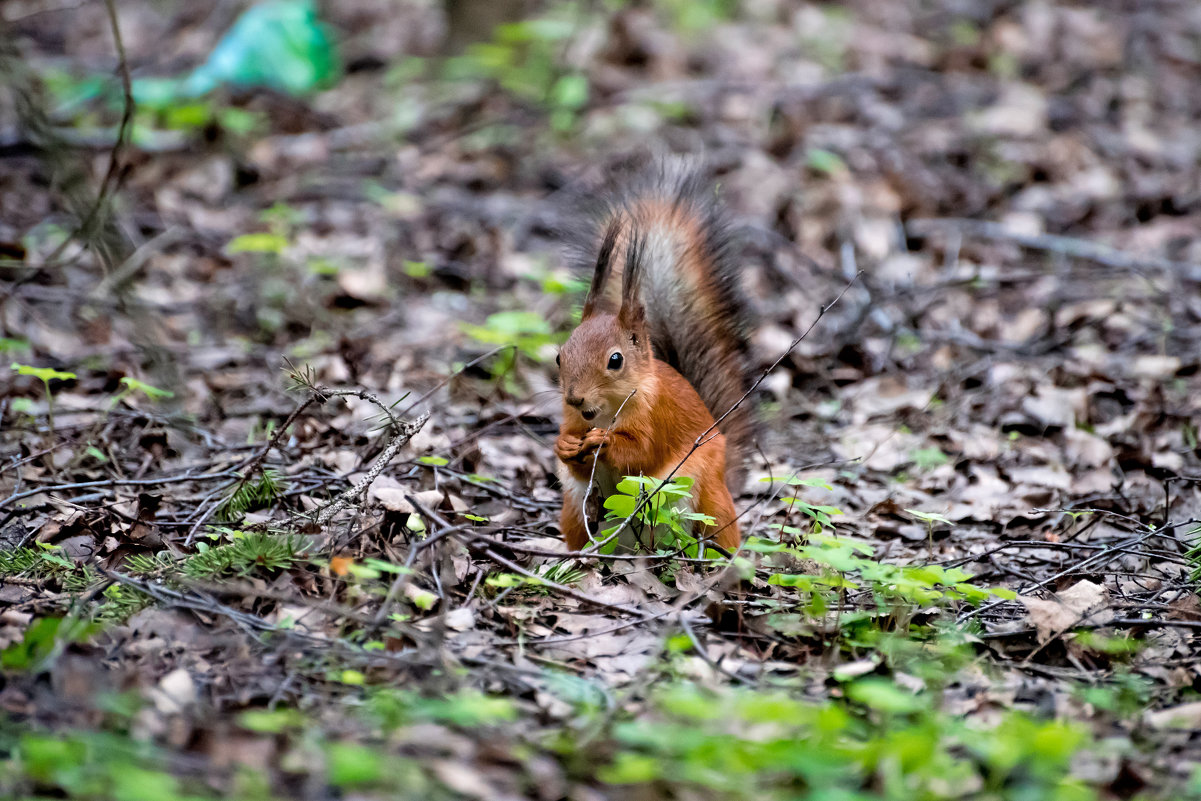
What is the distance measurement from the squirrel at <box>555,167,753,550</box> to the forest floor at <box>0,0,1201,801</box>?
196 millimetres

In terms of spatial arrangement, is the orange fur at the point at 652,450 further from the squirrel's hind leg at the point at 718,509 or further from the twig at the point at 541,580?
the twig at the point at 541,580

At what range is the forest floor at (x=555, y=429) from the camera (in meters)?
1.95

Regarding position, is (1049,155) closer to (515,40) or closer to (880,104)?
(880,104)

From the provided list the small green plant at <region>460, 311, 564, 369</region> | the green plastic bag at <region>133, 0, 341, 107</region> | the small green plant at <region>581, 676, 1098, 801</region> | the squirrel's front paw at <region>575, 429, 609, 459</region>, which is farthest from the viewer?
the green plastic bag at <region>133, 0, 341, 107</region>

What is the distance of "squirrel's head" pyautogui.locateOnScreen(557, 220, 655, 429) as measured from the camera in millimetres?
2963

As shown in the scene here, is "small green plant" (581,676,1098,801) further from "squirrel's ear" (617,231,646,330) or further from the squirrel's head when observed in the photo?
"squirrel's ear" (617,231,646,330)

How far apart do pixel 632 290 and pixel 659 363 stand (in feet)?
0.96

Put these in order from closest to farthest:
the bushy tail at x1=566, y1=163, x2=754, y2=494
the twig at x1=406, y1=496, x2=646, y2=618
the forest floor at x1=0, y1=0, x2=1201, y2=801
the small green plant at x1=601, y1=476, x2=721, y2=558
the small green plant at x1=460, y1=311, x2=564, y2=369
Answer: the forest floor at x1=0, y1=0, x2=1201, y2=801
the twig at x1=406, y1=496, x2=646, y2=618
the small green plant at x1=601, y1=476, x2=721, y2=558
the bushy tail at x1=566, y1=163, x2=754, y2=494
the small green plant at x1=460, y1=311, x2=564, y2=369

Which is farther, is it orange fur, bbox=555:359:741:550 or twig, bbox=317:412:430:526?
orange fur, bbox=555:359:741:550

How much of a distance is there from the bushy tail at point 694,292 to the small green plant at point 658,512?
21.4 inches

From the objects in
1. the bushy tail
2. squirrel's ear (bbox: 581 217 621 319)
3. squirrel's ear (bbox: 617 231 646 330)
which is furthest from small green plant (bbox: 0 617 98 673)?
the bushy tail

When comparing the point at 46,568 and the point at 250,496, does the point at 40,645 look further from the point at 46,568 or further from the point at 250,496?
the point at 250,496

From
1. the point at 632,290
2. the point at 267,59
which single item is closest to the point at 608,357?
the point at 632,290

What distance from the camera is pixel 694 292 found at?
134 inches
